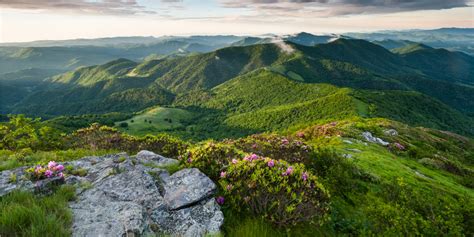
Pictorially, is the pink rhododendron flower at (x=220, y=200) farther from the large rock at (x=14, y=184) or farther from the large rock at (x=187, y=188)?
the large rock at (x=14, y=184)

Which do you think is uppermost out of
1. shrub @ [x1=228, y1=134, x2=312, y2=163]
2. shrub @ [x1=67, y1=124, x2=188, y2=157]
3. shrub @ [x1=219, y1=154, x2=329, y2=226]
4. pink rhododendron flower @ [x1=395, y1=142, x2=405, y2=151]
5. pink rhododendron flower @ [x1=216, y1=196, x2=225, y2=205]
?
shrub @ [x1=219, y1=154, x2=329, y2=226]

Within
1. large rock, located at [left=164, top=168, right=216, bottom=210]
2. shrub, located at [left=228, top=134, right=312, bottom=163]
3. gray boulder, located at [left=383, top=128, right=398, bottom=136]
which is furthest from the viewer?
gray boulder, located at [left=383, top=128, right=398, bottom=136]

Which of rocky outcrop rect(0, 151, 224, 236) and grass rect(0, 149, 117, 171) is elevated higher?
rocky outcrop rect(0, 151, 224, 236)

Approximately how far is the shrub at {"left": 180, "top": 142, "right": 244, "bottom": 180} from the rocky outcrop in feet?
1.33

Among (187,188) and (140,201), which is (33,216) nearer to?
(140,201)

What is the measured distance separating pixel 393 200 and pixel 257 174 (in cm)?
706

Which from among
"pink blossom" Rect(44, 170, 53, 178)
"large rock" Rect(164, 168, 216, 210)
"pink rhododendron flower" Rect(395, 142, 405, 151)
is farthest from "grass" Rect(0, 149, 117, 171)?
"pink rhododendron flower" Rect(395, 142, 405, 151)

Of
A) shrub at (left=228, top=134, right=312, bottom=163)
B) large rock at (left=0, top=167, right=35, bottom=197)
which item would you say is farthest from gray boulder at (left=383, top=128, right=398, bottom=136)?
large rock at (left=0, top=167, right=35, bottom=197)

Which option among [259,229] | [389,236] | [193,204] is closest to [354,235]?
[389,236]

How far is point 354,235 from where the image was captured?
8.01 m

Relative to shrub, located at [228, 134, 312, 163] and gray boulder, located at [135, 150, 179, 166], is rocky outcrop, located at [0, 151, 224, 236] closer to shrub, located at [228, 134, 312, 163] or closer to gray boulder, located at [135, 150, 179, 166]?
gray boulder, located at [135, 150, 179, 166]

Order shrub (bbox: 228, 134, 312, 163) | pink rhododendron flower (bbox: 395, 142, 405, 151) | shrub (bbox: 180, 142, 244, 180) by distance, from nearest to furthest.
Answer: shrub (bbox: 180, 142, 244, 180) < shrub (bbox: 228, 134, 312, 163) < pink rhododendron flower (bbox: 395, 142, 405, 151)

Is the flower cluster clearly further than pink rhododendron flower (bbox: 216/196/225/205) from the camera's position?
Yes

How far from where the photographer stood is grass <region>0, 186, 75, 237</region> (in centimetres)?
546
